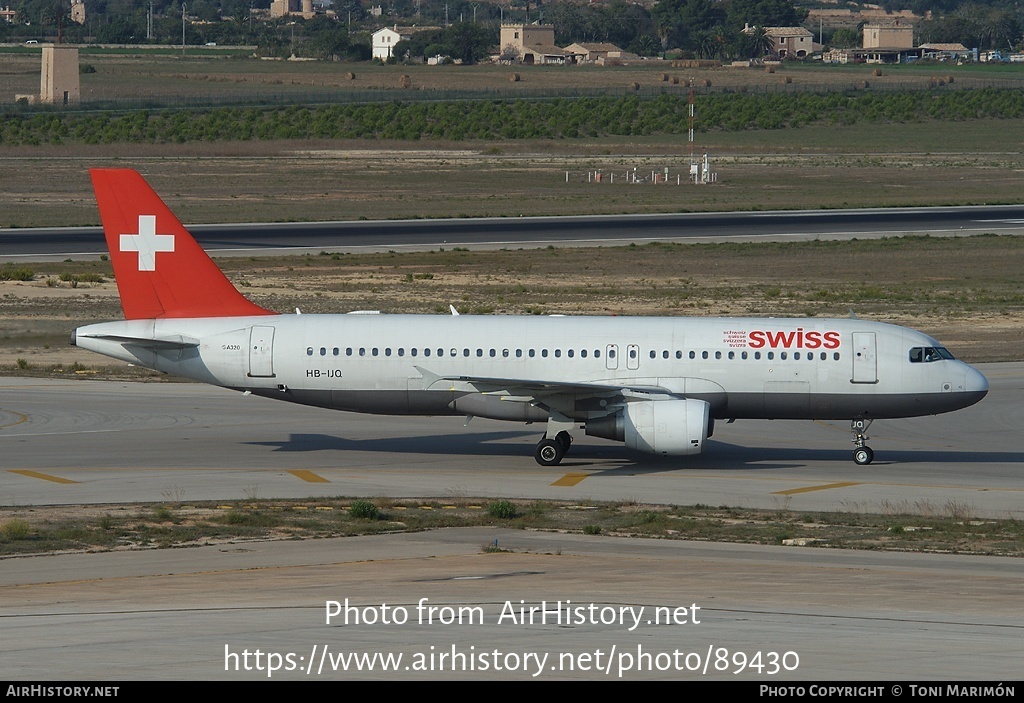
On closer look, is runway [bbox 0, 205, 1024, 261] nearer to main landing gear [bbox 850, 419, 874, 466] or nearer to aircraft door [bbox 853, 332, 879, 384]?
main landing gear [bbox 850, 419, 874, 466]

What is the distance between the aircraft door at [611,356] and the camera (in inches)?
1518

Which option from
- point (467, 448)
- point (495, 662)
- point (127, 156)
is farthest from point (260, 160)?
point (495, 662)

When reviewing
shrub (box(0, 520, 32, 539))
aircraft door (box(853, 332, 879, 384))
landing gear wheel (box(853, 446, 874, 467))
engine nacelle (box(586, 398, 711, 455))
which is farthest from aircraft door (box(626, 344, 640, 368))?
shrub (box(0, 520, 32, 539))

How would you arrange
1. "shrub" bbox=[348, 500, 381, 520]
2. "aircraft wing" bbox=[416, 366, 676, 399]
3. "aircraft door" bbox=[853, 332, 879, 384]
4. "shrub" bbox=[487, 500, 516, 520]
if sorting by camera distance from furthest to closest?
"aircraft door" bbox=[853, 332, 879, 384]
"aircraft wing" bbox=[416, 366, 676, 399]
"shrub" bbox=[487, 500, 516, 520]
"shrub" bbox=[348, 500, 381, 520]

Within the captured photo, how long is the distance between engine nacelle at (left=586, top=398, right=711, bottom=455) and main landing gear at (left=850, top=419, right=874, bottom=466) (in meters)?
4.97

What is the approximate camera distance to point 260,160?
455ft

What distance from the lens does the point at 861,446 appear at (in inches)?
1550

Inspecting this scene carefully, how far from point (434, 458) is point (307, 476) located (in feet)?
14.2

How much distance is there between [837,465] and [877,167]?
103747 mm

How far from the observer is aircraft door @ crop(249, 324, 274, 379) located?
38.7m

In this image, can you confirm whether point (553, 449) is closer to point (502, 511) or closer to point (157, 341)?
point (502, 511)

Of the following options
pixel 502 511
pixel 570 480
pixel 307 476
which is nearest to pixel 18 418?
pixel 307 476
